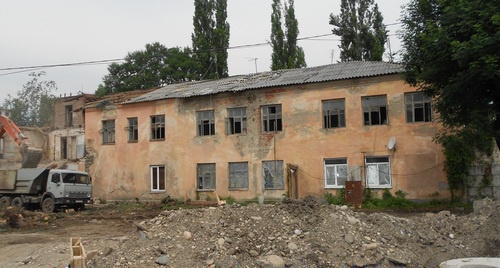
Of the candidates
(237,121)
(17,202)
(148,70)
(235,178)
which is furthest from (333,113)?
(148,70)

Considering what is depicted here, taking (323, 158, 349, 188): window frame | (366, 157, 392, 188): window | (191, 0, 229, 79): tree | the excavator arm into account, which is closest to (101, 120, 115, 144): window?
the excavator arm

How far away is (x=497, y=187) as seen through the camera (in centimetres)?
1739

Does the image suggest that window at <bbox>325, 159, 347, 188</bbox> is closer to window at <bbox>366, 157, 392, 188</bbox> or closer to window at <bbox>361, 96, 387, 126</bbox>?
window at <bbox>366, 157, 392, 188</bbox>

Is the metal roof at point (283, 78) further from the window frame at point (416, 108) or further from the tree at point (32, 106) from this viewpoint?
the tree at point (32, 106)

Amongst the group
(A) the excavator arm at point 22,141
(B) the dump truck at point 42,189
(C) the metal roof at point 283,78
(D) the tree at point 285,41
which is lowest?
(B) the dump truck at point 42,189

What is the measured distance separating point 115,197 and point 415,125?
17.1m

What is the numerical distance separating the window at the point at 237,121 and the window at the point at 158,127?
4.19m

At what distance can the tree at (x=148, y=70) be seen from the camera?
44500mm

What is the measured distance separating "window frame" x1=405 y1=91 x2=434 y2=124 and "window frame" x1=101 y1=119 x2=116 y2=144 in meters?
16.9

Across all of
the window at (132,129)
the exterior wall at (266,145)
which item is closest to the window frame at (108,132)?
the exterior wall at (266,145)

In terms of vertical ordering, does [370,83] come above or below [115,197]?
above

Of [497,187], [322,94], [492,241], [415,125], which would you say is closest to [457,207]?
[497,187]

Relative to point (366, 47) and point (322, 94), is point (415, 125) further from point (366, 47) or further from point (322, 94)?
point (366, 47)

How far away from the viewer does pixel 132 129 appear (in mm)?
25656
